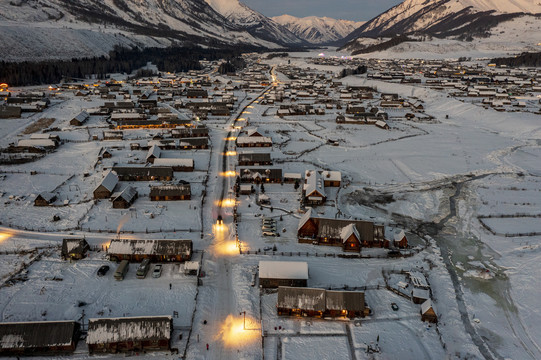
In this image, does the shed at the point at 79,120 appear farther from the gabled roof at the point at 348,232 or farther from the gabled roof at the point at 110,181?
the gabled roof at the point at 348,232

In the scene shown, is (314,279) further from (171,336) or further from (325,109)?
(325,109)

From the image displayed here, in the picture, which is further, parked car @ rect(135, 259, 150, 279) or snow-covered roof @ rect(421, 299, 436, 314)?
parked car @ rect(135, 259, 150, 279)


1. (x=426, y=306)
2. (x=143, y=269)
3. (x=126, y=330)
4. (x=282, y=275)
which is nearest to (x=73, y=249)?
(x=143, y=269)

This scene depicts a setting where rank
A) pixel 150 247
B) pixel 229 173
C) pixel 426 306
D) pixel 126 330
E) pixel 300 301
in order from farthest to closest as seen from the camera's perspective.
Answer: pixel 229 173, pixel 150 247, pixel 300 301, pixel 426 306, pixel 126 330

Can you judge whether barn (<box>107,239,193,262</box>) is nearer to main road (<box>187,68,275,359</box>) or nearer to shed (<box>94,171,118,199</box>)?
main road (<box>187,68,275,359</box>)

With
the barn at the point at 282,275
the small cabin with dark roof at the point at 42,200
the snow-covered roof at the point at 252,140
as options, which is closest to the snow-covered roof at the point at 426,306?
the barn at the point at 282,275

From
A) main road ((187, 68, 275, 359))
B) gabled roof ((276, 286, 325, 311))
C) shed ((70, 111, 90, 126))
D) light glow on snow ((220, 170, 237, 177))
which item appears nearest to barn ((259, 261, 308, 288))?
gabled roof ((276, 286, 325, 311))

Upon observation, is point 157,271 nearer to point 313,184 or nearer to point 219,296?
point 219,296
